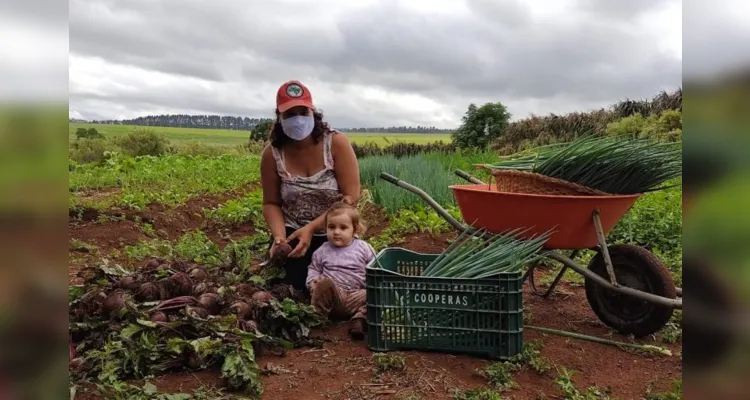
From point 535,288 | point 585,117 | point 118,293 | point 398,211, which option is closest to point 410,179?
point 398,211

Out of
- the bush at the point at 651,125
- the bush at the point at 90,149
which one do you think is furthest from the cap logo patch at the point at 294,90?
the bush at the point at 90,149

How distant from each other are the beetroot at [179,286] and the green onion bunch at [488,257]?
1134 mm

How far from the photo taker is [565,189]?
9.52 feet

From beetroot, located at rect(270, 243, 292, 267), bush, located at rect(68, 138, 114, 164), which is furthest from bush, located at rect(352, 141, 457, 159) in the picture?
beetroot, located at rect(270, 243, 292, 267)

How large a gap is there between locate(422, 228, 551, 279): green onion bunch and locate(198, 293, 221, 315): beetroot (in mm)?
952

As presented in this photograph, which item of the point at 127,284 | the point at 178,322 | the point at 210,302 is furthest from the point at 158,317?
the point at 127,284

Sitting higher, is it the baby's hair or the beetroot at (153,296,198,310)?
the baby's hair

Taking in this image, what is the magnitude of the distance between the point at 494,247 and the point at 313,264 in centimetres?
110

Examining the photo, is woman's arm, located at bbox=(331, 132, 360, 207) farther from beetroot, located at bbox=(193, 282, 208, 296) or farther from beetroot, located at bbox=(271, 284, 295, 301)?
beetroot, located at bbox=(193, 282, 208, 296)

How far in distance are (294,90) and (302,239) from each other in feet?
2.77

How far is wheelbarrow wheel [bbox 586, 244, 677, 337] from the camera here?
2908mm

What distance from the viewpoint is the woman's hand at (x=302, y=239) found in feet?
11.2

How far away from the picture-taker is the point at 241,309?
2750 millimetres

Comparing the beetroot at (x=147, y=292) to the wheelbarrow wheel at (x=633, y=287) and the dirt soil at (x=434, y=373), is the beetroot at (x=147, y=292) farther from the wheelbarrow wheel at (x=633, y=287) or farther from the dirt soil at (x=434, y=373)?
the wheelbarrow wheel at (x=633, y=287)
